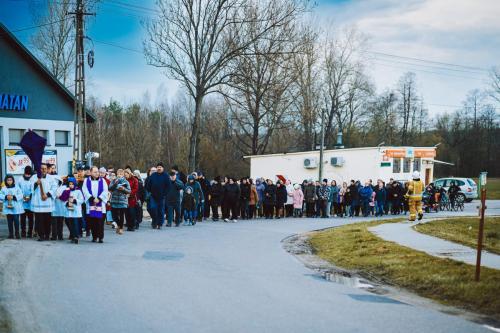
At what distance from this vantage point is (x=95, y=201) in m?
13.2

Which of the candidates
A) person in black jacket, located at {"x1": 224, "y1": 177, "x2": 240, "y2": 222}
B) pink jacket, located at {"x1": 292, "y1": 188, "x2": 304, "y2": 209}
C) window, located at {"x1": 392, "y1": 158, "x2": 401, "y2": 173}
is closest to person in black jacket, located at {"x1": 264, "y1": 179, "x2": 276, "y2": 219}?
pink jacket, located at {"x1": 292, "y1": 188, "x2": 304, "y2": 209}

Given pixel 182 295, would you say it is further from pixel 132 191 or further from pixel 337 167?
pixel 337 167

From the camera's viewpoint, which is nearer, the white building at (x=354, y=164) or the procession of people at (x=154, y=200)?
the procession of people at (x=154, y=200)

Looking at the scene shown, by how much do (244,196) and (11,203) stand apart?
38.4 feet

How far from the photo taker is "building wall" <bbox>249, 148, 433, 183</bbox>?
122ft

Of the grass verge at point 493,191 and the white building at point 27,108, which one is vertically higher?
the white building at point 27,108

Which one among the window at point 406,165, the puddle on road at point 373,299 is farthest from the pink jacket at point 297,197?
the puddle on road at point 373,299

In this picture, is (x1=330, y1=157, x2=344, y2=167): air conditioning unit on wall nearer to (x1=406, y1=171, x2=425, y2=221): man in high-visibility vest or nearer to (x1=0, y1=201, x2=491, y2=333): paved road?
(x1=406, y1=171, x2=425, y2=221): man in high-visibility vest

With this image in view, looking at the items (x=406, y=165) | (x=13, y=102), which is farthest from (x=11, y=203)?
(x=406, y=165)

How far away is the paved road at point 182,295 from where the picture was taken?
6.20 meters

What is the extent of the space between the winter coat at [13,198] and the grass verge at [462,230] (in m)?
12.0

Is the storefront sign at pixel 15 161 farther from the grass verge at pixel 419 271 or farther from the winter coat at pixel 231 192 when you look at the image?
the grass verge at pixel 419 271

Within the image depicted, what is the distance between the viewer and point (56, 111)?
3200cm

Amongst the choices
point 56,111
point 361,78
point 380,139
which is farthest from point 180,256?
point 380,139
